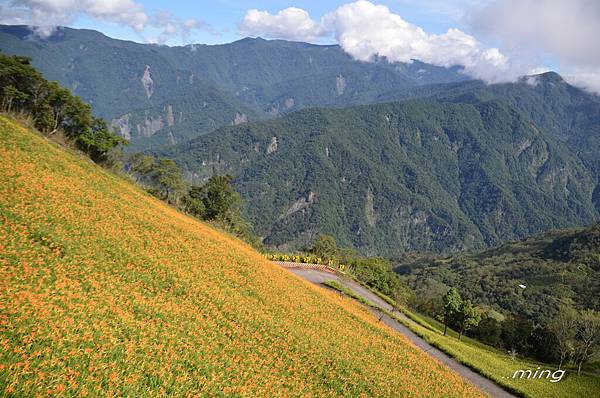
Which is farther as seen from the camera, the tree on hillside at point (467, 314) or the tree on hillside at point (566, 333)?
the tree on hillside at point (467, 314)

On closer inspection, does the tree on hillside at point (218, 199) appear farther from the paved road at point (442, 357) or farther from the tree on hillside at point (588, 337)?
the tree on hillside at point (588, 337)

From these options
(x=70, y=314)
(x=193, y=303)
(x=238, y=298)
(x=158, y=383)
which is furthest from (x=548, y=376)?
(x=70, y=314)

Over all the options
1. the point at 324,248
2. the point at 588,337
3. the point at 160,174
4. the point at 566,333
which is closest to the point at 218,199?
the point at 160,174

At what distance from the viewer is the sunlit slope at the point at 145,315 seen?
16.2m

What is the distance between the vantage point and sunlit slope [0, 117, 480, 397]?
53.1 feet

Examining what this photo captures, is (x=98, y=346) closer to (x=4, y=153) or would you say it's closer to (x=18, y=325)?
(x=18, y=325)

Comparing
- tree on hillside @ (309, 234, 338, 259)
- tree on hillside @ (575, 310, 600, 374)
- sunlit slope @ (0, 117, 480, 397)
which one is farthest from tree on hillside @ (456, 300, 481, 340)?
tree on hillside @ (309, 234, 338, 259)

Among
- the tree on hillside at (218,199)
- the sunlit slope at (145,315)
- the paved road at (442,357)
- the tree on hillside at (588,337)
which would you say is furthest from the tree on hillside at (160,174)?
the tree on hillside at (588,337)

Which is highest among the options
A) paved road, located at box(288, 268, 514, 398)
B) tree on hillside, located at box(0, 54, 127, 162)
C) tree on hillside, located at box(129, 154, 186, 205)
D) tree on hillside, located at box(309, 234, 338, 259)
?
tree on hillside, located at box(0, 54, 127, 162)

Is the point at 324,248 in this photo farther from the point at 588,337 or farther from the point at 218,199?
the point at 588,337

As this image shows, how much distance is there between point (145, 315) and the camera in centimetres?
2145

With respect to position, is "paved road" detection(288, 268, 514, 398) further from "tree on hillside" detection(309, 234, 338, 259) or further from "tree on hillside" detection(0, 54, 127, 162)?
"tree on hillside" detection(309, 234, 338, 259)

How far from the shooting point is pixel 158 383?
16.8 metres

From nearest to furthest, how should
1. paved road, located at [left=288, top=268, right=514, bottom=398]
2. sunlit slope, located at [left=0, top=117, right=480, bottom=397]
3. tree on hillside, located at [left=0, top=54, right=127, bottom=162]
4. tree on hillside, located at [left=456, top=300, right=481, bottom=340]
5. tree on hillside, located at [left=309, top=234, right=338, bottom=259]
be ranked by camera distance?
1. sunlit slope, located at [left=0, top=117, right=480, bottom=397]
2. paved road, located at [left=288, top=268, right=514, bottom=398]
3. tree on hillside, located at [left=0, top=54, right=127, bottom=162]
4. tree on hillside, located at [left=456, top=300, right=481, bottom=340]
5. tree on hillside, located at [left=309, top=234, right=338, bottom=259]
